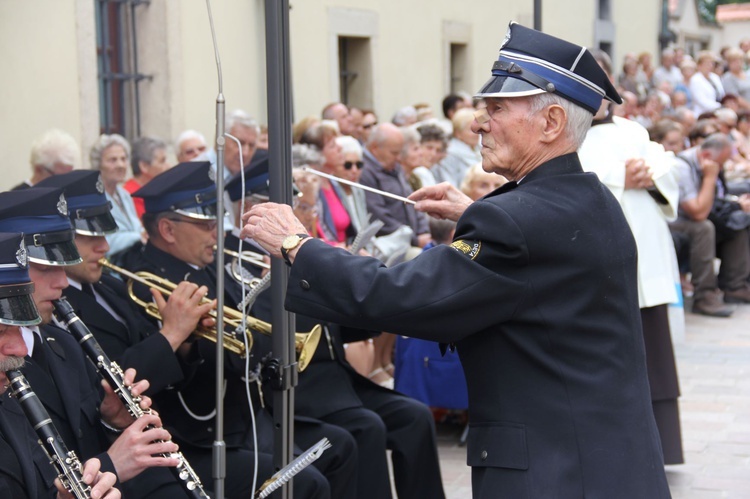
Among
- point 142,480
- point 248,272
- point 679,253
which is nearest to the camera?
point 142,480

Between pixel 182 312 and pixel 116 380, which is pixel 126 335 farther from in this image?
pixel 116 380

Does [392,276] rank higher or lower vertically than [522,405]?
higher

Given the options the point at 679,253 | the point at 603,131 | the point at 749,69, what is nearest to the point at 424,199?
the point at 603,131

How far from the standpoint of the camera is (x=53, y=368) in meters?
3.66

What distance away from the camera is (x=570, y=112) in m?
2.82

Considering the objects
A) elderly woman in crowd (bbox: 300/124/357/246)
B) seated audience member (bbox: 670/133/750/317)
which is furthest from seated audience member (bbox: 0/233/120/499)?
seated audience member (bbox: 670/133/750/317)

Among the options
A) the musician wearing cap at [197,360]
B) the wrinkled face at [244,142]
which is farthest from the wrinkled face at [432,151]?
the musician wearing cap at [197,360]

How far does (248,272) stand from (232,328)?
2.31 ft

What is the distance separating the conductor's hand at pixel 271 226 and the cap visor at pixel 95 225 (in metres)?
1.56

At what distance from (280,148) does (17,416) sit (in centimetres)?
106

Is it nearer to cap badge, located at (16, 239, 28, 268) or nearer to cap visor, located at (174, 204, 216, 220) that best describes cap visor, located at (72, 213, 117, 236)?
cap visor, located at (174, 204, 216, 220)

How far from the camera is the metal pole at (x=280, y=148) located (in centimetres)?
350

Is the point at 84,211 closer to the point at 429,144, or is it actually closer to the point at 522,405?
the point at 522,405

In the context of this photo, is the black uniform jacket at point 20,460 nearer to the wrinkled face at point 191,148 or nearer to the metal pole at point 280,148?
the metal pole at point 280,148
